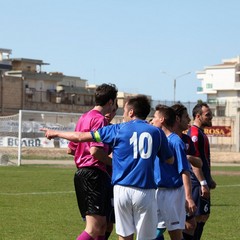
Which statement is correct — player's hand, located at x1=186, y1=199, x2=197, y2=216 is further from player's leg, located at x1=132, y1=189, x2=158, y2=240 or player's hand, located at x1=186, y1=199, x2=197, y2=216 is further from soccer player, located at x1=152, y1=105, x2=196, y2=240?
player's leg, located at x1=132, y1=189, x2=158, y2=240

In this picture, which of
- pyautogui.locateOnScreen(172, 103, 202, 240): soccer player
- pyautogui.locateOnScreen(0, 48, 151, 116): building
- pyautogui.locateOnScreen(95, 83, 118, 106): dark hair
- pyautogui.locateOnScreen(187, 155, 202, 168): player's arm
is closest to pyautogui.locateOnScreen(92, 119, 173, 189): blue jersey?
pyautogui.locateOnScreen(95, 83, 118, 106): dark hair

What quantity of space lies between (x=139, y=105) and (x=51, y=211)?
8.38m

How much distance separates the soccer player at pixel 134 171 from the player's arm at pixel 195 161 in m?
2.05

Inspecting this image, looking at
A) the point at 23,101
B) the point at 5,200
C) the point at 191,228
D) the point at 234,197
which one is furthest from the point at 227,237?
the point at 23,101

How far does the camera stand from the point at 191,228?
10328 millimetres

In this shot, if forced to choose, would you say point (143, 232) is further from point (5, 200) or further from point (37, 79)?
point (37, 79)

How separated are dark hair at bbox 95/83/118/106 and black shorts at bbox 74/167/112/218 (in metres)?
0.80

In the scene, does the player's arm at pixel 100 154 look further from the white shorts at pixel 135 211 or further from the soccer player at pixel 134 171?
the white shorts at pixel 135 211

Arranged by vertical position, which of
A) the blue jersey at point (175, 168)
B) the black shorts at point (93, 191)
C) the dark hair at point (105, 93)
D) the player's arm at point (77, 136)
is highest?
the dark hair at point (105, 93)

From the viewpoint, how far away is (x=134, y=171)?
819cm

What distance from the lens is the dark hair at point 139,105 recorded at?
8.30 m

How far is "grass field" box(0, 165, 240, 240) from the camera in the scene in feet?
42.7

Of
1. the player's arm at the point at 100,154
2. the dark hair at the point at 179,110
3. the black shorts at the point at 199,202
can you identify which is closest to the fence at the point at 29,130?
the black shorts at the point at 199,202

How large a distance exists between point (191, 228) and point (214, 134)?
5623 cm
